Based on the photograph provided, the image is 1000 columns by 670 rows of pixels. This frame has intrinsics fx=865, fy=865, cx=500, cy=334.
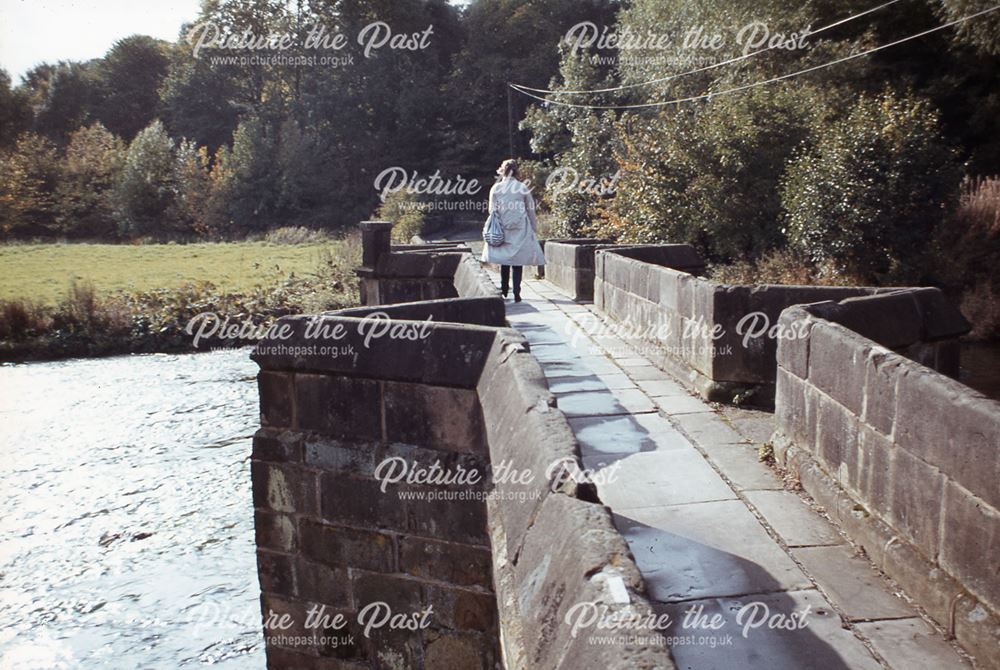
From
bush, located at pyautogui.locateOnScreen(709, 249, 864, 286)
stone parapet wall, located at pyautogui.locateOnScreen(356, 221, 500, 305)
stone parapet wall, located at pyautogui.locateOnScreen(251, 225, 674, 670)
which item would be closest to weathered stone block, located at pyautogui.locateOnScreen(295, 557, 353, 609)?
stone parapet wall, located at pyautogui.locateOnScreen(251, 225, 674, 670)

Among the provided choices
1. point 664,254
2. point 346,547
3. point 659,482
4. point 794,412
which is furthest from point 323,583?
point 664,254

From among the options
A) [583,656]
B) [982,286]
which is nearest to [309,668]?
[583,656]

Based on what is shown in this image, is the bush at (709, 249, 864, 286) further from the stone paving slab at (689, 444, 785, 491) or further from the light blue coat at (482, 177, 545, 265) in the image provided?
the stone paving slab at (689, 444, 785, 491)

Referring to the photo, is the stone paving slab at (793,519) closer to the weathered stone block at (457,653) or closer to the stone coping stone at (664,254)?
the weathered stone block at (457,653)

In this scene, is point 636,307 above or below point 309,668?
above

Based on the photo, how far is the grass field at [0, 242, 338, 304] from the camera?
23062 mm

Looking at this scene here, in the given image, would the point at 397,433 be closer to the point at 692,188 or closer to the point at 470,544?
the point at 470,544

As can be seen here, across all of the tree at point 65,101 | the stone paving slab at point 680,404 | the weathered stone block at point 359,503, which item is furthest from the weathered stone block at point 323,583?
the tree at point 65,101

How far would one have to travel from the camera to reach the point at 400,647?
510 cm

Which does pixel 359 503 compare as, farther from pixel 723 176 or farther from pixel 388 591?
pixel 723 176

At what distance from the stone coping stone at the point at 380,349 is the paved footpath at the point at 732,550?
3.63ft

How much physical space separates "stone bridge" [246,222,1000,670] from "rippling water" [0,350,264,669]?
3408 mm

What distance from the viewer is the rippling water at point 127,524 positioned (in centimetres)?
846

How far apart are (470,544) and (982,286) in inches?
480
